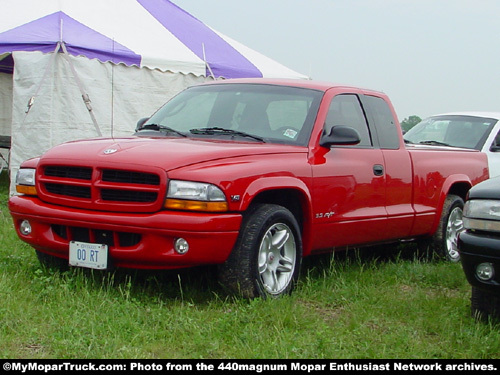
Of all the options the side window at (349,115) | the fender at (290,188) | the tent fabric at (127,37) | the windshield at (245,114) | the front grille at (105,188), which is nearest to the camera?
the front grille at (105,188)

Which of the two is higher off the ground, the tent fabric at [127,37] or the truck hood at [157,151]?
the tent fabric at [127,37]

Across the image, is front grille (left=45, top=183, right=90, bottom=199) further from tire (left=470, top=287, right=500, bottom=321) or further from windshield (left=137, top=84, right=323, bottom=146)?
tire (left=470, top=287, right=500, bottom=321)

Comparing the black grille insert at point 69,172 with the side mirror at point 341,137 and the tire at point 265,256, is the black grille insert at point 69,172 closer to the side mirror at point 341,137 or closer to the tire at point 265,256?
the tire at point 265,256

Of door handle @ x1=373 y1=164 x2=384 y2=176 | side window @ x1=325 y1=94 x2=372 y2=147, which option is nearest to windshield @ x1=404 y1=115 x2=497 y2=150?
side window @ x1=325 y1=94 x2=372 y2=147

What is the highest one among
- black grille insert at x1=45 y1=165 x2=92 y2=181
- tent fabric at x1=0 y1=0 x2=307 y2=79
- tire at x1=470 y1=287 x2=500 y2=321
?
tent fabric at x1=0 y1=0 x2=307 y2=79

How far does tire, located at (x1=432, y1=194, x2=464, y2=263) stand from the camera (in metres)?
7.09

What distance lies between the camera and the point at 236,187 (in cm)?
464

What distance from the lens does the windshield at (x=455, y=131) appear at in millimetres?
10023

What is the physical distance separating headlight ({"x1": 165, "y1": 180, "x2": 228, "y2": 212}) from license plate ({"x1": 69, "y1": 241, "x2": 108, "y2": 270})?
1.87ft

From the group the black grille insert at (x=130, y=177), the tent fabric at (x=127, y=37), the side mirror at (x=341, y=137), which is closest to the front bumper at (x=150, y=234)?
the black grille insert at (x=130, y=177)

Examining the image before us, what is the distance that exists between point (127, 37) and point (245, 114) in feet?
19.2

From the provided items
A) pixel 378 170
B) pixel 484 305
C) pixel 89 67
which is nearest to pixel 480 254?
pixel 484 305

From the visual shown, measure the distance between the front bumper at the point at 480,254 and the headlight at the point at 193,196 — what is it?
1.52 metres
